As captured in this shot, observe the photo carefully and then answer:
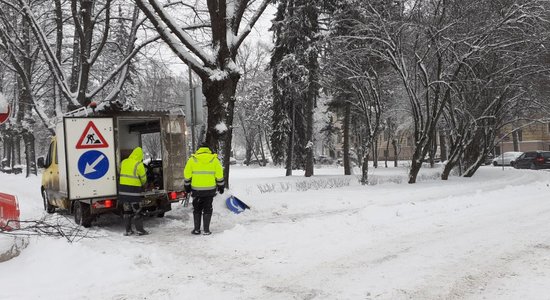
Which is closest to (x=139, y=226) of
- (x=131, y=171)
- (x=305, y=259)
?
(x=131, y=171)

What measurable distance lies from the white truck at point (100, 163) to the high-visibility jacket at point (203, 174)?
1671 mm

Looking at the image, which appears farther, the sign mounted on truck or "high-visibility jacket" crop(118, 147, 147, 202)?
the sign mounted on truck

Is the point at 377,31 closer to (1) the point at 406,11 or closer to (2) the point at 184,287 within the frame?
(1) the point at 406,11

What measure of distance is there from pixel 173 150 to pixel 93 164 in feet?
5.94

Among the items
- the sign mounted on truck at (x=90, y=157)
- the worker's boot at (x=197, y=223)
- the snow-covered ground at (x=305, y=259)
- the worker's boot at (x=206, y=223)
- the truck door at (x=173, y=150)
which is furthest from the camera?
the truck door at (x=173, y=150)

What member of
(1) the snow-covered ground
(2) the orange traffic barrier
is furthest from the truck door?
(2) the orange traffic barrier

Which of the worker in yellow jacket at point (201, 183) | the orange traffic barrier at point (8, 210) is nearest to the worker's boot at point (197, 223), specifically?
the worker in yellow jacket at point (201, 183)

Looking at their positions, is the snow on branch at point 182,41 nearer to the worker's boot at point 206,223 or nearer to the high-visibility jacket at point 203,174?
the high-visibility jacket at point 203,174

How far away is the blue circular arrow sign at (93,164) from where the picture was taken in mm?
9320

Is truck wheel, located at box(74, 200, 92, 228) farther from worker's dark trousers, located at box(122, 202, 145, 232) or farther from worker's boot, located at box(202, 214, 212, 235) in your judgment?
worker's boot, located at box(202, 214, 212, 235)

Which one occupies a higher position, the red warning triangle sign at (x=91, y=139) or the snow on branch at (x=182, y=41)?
the snow on branch at (x=182, y=41)

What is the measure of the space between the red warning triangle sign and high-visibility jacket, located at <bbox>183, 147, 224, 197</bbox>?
7.14 ft

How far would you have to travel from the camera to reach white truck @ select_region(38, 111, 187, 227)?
30.2ft

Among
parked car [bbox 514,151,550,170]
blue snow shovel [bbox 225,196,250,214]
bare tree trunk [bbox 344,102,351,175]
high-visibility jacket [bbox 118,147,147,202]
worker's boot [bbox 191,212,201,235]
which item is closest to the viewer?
worker's boot [bbox 191,212,201,235]
